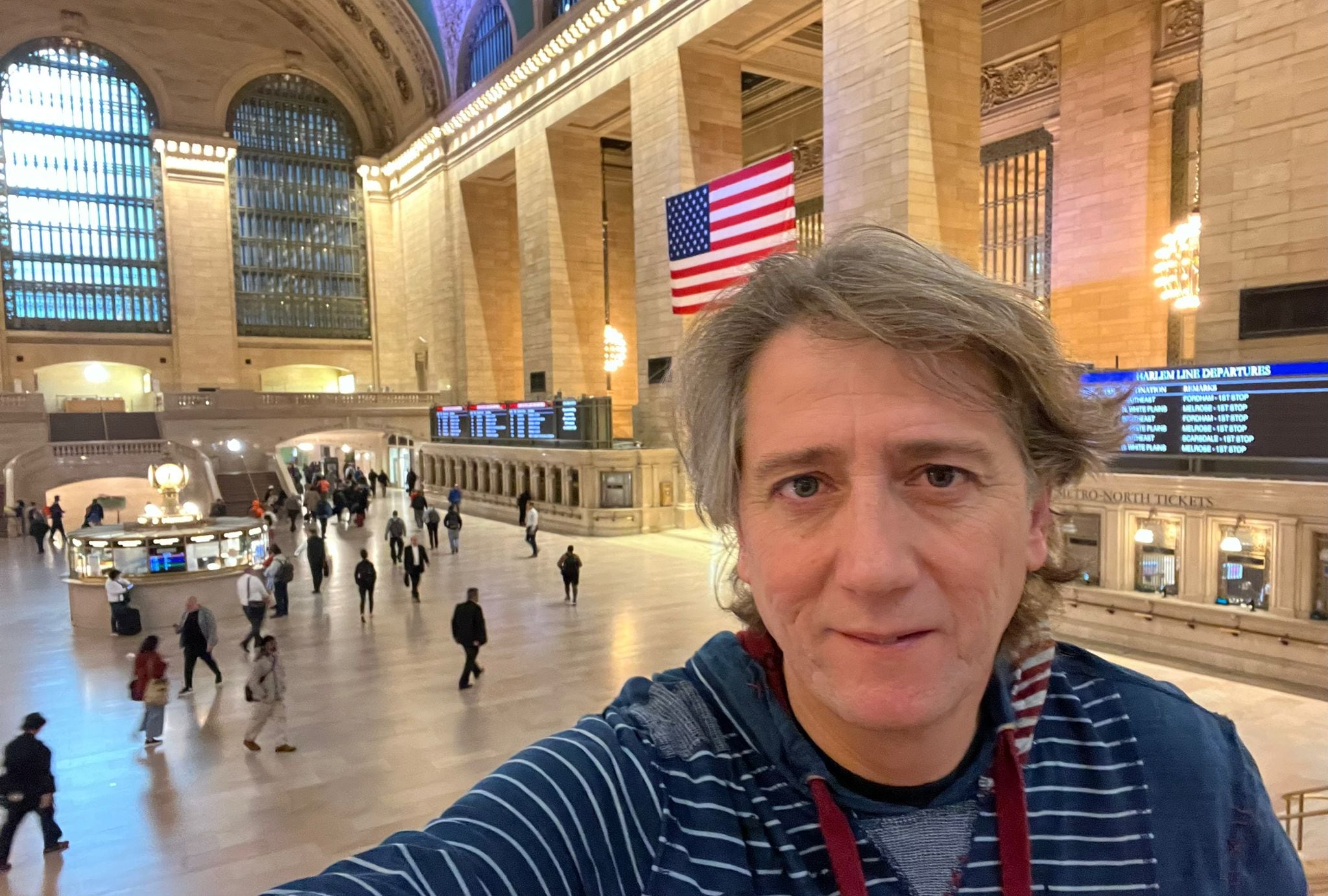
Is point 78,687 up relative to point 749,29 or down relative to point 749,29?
down

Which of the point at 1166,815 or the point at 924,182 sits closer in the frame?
the point at 1166,815

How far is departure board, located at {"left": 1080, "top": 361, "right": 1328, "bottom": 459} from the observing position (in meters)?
7.85

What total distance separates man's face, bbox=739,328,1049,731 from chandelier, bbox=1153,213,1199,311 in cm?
1316

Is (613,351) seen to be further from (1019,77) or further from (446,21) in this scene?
(446,21)

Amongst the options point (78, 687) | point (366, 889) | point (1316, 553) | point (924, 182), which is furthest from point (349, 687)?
point (924, 182)

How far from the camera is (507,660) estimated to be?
9.38m

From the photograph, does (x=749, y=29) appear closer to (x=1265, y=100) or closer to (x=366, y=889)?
(x=1265, y=100)

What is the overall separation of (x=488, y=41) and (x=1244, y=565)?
29271 millimetres

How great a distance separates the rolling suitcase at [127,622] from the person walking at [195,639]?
298 centimetres

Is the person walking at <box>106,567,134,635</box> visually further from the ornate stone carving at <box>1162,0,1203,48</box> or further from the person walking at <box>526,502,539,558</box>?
the ornate stone carving at <box>1162,0,1203,48</box>

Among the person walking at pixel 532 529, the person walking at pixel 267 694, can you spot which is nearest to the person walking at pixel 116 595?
the person walking at pixel 267 694

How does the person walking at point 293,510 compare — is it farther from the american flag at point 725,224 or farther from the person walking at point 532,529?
the american flag at point 725,224

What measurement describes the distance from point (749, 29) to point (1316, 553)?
624 inches

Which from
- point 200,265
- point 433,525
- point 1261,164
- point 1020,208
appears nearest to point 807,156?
point 1020,208
